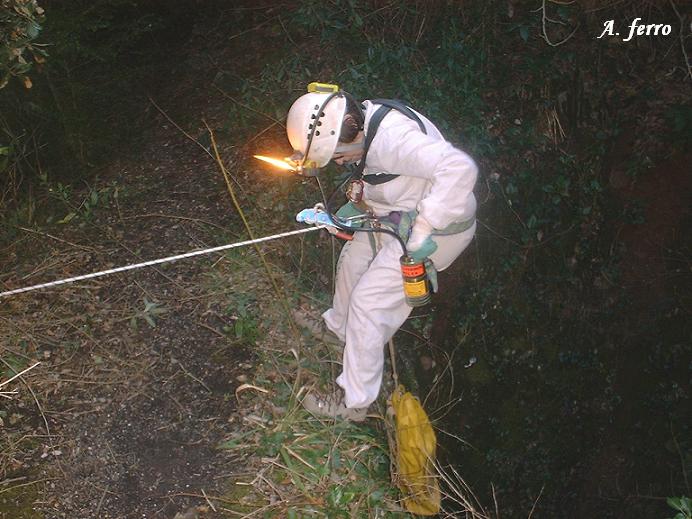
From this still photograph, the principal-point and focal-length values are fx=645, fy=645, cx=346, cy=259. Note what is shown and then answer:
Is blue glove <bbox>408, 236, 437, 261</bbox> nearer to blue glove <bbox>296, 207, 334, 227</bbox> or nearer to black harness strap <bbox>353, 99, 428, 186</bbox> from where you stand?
black harness strap <bbox>353, 99, 428, 186</bbox>

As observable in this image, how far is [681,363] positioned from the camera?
6.04 m

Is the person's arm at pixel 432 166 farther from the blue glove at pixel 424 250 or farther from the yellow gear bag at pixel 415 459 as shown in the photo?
the yellow gear bag at pixel 415 459

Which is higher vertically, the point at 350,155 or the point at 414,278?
the point at 350,155

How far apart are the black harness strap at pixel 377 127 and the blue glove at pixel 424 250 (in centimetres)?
45

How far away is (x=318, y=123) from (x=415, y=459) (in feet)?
6.54

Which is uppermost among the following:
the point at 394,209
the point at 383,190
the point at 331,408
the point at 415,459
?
the point at 383,190

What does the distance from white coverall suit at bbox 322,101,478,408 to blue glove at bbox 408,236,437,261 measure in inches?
4.4

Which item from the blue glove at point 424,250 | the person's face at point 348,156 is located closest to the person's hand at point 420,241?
the blue glove at point 424,250

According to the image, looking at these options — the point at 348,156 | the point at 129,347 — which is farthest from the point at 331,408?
the point at 348,156

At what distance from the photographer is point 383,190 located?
3711 mm

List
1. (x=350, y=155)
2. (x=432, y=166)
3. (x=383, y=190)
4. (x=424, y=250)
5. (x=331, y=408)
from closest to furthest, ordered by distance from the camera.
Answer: (x=432, y=166), (x=424, y=250), (x=350, y=155), (x=383, y=190), (x=331, y=408)

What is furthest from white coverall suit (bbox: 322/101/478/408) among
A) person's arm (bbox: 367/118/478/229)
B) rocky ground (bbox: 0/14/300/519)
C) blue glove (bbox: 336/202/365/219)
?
rocky ground (bbox: 0/14/300/519)

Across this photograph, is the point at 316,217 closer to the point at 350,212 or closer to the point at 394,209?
the point at 350,212

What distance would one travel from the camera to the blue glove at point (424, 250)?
341 centimetres
